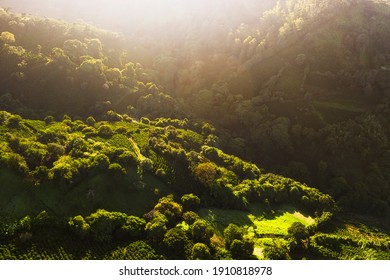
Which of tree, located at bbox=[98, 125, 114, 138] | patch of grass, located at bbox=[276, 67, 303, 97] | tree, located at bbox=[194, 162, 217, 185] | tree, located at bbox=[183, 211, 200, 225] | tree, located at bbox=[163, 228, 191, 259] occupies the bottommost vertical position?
tree, located at bbox=[163, 228, 191, 259]

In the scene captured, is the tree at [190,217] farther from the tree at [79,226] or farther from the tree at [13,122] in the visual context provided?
the tree at [13,122]

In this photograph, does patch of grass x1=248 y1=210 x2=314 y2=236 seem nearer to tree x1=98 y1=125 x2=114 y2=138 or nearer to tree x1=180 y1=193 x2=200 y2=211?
tree x1=180 y1=193 x2=200 y2=211

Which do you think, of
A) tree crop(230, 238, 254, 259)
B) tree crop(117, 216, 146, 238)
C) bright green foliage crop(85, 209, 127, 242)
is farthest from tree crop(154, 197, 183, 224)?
tree crop(230, 238, 254, 259)

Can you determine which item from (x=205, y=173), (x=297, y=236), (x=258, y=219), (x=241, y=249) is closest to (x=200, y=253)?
(x=241, y=249)

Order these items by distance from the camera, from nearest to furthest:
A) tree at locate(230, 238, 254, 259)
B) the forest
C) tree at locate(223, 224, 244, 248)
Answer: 1. tree at locate(230, 238, 254, 259)
2. tree at locate(223, 224, 244, 248)
3. the forest

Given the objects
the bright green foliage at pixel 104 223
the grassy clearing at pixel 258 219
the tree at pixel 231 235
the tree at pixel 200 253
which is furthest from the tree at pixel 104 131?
the tree at pixel 200 253

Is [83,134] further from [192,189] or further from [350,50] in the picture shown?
[350,50]

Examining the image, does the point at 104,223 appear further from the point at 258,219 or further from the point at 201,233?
the point at 258,219
